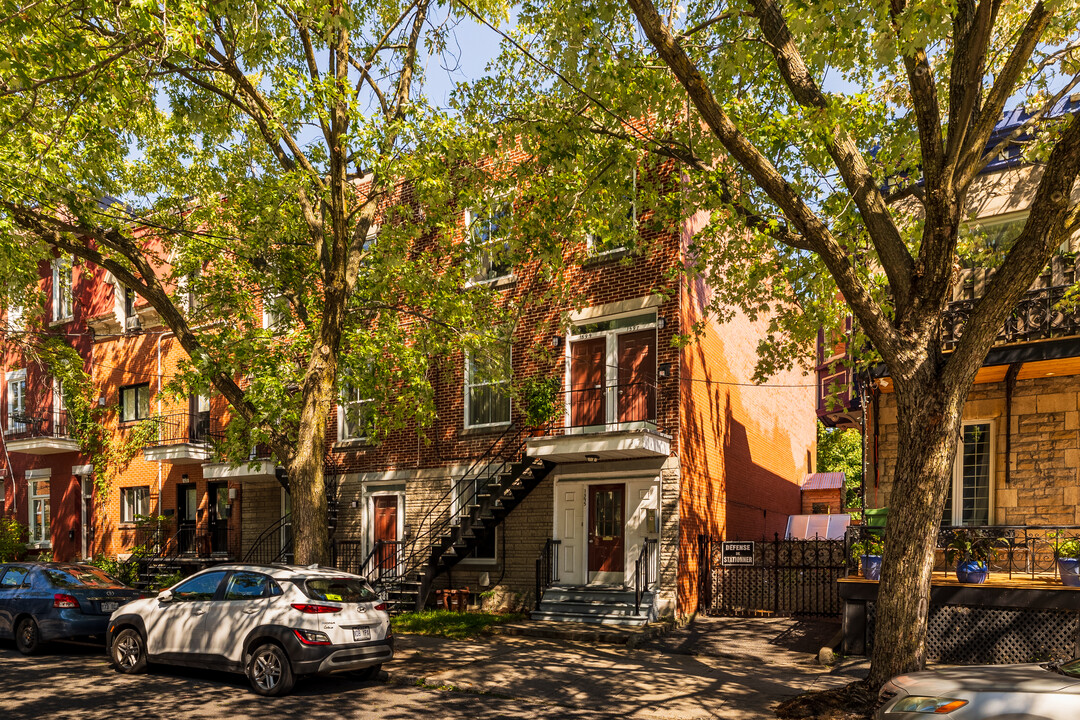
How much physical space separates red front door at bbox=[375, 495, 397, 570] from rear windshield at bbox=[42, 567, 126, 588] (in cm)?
658

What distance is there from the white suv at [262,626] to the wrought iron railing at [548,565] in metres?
6.27

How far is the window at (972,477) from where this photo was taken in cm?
1378

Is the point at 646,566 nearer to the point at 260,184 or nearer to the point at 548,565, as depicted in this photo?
the point at 548,565

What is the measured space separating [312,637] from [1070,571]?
31.8 ft

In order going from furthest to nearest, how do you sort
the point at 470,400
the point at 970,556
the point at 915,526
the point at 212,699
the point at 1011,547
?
the point at 470,400 → the point at 1011,547 → the point at 970,556 → the point at 212,699 → the point at 915,526

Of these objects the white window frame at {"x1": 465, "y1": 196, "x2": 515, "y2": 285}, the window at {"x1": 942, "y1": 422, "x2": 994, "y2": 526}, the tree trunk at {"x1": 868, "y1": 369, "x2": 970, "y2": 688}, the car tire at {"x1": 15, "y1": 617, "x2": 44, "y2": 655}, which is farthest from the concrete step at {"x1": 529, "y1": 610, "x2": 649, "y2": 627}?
the car tire at {"x1": 15, "y1": 617, "x2": 44, "y2": 655}

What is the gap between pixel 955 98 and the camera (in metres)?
8.69

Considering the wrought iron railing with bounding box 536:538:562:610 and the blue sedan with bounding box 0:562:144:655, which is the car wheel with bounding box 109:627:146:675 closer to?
the blue sedan with bounding box 0:562:144:655

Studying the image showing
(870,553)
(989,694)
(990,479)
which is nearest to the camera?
(989,694)

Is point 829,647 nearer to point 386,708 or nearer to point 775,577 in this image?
point 775,577

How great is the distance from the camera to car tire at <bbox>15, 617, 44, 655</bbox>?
12.3m

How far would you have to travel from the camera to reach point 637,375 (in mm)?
16422

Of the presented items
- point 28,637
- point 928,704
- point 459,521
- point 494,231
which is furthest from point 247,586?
point 928,704

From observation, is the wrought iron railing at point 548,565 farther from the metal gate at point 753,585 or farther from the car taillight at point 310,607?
the car taillight at point 310,607
